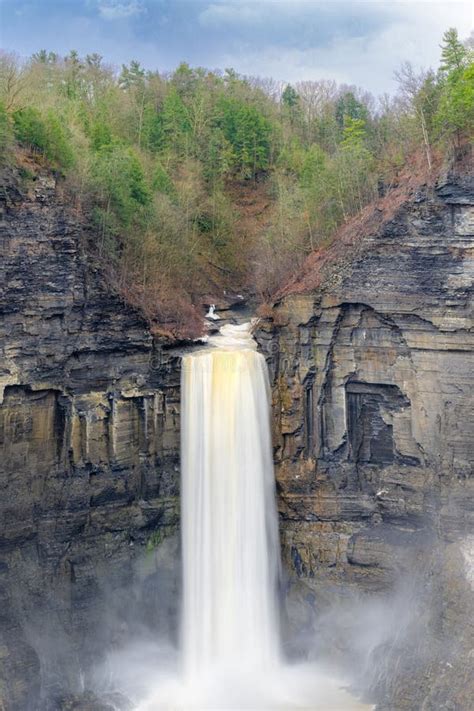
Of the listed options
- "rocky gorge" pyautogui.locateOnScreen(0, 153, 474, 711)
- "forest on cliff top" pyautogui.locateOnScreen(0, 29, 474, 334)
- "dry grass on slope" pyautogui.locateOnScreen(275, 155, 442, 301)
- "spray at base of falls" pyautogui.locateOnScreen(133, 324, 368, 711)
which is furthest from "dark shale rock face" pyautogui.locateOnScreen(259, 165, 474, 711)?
"forest on cliff top" pyautogui.locateOnScreen(0, 29, 474, 334)

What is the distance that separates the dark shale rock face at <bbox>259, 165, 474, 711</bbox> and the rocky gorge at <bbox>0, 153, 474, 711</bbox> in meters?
0.05

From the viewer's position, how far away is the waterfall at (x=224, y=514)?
27.8m

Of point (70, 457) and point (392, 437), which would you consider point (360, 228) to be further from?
point (70, 457)

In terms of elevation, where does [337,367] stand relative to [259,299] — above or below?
below

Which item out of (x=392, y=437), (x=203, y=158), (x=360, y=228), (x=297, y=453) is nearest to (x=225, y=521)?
(x=297, y=453)

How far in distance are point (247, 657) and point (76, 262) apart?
537 inches

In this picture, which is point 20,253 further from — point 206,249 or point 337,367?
point 206,249

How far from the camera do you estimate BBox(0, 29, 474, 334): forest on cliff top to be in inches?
1096


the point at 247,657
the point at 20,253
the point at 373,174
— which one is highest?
the point at 373,174

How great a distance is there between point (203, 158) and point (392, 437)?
2058 centimetres

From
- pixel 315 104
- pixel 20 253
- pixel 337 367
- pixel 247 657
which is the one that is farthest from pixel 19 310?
pixel 315 104

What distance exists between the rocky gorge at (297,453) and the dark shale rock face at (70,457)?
0.17 ft

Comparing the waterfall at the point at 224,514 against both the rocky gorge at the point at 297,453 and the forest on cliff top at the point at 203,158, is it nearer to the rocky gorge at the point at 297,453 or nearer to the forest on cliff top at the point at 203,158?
the rocky gorge at the point at 297,453

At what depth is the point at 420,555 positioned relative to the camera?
1060 inches
